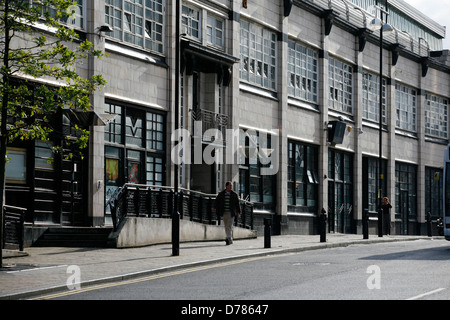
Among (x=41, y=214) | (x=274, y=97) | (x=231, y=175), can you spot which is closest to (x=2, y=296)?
(x=41, y=214)

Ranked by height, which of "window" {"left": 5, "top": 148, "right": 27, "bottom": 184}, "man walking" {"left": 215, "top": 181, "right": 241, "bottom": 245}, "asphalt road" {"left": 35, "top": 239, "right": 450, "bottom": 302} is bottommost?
"asphalt road" {"left": 35, "top": 239, "right": 450, "bottom": 302}

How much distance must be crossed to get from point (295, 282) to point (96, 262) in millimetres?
5832

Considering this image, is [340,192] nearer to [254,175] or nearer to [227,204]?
[254,175]

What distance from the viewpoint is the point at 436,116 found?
58.1 m

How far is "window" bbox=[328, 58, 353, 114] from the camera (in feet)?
147

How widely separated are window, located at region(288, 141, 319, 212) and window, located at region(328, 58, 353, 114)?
367cm

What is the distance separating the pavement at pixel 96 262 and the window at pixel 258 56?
11578 millimetres

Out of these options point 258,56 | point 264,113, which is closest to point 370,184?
point 264,113

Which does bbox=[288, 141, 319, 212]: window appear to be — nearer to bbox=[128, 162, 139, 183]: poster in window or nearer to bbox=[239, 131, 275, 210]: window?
bbox=[239, 131, 275, 210]: window

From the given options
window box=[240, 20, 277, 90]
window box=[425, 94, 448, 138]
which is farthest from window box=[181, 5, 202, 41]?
window box=[425, 94, 448, 138]

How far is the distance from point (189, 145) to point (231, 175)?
353 cm

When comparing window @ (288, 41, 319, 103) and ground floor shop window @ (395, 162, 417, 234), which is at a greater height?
window @ (288, 41, 319, 103)

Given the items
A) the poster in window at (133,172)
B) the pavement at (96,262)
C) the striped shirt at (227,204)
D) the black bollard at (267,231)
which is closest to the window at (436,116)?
the poster in window at (133,172)

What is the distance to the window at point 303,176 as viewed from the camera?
40375 millimetres
